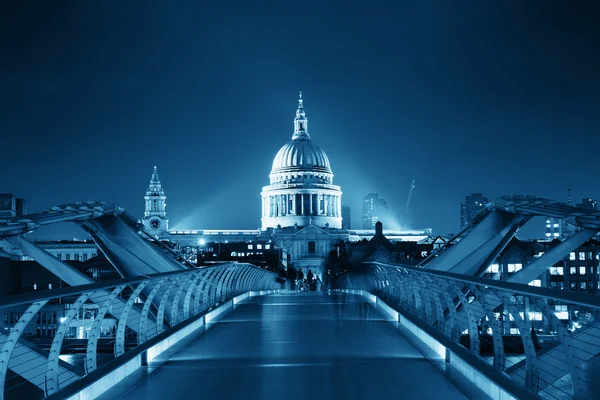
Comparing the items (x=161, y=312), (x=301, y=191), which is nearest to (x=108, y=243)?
(x=161, y=312)

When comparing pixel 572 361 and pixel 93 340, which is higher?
pixel 93 340

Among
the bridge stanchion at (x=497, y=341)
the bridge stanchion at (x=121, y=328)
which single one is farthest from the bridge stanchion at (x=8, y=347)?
the bridge stanchion at (x=497, y=341)

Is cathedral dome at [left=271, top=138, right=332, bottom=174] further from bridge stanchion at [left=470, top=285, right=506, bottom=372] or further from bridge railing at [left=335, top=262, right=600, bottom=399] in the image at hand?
bridge stanchion at [left=470, top=285, right=506, bottom=372]

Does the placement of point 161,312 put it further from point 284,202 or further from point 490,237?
point 284,202

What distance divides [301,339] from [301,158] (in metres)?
168

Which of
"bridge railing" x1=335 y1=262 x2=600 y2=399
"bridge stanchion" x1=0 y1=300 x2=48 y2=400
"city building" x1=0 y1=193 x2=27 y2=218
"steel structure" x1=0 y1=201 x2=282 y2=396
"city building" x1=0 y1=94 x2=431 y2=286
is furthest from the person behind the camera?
"city building" x1=0 y1=94 x2=431 y2=286

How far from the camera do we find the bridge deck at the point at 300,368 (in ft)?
25.7

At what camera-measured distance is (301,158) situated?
179875 millimetres

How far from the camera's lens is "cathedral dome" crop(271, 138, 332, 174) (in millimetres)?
178300

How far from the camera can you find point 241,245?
166375mm

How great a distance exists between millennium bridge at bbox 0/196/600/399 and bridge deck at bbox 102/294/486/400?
20mm

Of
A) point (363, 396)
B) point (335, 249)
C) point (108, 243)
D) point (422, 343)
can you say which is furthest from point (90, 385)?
point (335, 249)

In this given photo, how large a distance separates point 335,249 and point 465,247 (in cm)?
14282

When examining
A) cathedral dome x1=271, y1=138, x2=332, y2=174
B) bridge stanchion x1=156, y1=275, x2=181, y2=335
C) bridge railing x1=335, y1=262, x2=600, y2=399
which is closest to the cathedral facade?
cathedral dome x1=271, y1=138, x2=332, y2=174
